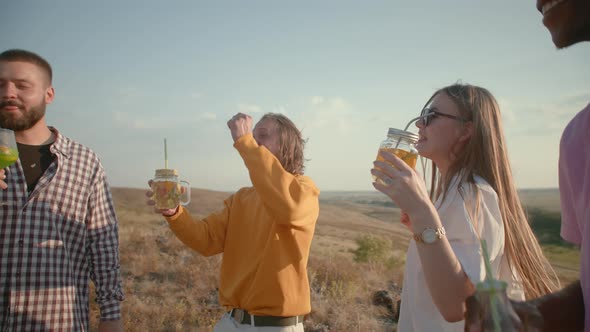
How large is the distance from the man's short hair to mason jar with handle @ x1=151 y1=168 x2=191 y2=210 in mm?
1076

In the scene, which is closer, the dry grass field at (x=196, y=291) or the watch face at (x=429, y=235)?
the watch face at (x=429, y=235)

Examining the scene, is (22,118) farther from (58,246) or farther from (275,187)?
(275,187)

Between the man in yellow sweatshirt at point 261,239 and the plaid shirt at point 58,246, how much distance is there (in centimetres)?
48

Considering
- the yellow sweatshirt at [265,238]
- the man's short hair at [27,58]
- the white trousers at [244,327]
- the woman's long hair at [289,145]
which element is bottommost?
the white trousers at [244,327]

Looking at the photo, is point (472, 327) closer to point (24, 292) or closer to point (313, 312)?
point (24, 292)

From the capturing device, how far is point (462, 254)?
193cm

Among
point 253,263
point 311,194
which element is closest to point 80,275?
point 253,263

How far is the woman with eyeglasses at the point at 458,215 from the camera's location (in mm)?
1812

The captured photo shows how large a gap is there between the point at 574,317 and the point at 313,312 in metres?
5.78

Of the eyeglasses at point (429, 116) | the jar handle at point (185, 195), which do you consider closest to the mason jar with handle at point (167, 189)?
the jar handle at point (185, 195)

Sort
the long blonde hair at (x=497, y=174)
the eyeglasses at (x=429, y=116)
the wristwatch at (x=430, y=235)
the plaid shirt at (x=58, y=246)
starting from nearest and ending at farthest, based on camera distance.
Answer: the wristwatch at (x=430, y=235), the long blonde hair at (x=497, y=174), the eyeglasses at (x=429, y=116), the plaid shirt at (x=58, y=246)

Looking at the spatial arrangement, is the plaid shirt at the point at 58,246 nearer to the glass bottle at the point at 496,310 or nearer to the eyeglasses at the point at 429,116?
the eyeglasses at the point at 429,116

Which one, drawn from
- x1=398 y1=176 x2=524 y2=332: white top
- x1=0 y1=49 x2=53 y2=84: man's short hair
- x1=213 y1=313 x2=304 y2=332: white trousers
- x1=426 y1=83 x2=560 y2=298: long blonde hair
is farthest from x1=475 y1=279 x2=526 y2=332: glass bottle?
x1=0 y1=49 x2=53 y2=84: man's short hair

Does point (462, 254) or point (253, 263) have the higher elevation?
point (462, 254)
